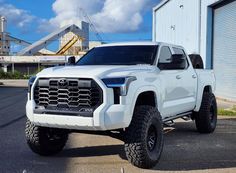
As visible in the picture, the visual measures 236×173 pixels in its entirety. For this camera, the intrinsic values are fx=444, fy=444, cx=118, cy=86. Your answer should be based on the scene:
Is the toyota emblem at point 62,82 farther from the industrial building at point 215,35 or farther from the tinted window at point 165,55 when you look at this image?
the industrial building at point 215,35

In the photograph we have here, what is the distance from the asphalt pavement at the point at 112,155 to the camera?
22.8 ft

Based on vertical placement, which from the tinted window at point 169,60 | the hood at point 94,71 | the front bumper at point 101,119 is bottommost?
the front bumper at point 101,119

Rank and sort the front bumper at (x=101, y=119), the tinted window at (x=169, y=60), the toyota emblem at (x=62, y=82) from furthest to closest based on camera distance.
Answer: the tinted window at (x=169, y=60)
the toyota emblem at (x=62, y=82)
the front bumper at (x=101, y=119)

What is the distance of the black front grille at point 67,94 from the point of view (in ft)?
21.7

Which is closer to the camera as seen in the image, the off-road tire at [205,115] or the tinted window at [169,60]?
the tinted window at [169,60]

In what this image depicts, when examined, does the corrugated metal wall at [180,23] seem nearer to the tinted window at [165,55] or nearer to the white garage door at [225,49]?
the white garage door at [225,49]

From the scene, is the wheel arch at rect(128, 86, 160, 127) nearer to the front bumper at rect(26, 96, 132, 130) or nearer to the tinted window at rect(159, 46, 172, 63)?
the front bumper at rect(26, 96, 132, 130)

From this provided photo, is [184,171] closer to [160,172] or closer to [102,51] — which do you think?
[160,172]

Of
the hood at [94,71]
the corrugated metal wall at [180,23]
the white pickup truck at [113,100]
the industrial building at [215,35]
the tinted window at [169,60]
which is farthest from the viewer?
the corrugated metal wall at [180,23]

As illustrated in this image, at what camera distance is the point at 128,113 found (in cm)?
666

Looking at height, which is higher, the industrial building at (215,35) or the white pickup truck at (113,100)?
the industrial building at (215,35)

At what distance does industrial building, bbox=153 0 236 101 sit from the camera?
2017 centimetres

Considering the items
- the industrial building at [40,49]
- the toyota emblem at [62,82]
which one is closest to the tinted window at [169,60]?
the toyota emblem at [62,82]

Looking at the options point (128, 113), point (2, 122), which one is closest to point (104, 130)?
point (128, 113)
